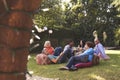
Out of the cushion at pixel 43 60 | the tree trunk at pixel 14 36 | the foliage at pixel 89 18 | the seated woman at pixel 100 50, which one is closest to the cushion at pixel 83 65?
the seated woman at pixel 100 50

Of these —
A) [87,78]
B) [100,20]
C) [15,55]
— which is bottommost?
[87,78]

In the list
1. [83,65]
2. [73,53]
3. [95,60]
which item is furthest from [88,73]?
[73,53]

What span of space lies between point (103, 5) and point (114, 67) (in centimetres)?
2068

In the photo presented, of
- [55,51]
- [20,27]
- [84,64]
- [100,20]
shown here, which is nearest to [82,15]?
[100,20]

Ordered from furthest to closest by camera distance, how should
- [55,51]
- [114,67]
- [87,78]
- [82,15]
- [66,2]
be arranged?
[66,2]
[82,15]
[55,51]
[114,67]
[87,78]

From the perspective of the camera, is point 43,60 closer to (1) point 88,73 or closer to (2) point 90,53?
(2) point 90,53

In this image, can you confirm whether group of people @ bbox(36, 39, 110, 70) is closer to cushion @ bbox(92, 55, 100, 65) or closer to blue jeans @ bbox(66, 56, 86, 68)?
blue jeans @ bbox(66, 56, 86, 68)

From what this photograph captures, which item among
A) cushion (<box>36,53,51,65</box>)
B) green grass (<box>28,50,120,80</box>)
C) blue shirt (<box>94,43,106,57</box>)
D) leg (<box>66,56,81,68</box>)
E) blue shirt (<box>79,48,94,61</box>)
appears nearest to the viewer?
green grass (<box>28,50,120,80</box>)

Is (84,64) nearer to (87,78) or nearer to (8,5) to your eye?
(87,78)

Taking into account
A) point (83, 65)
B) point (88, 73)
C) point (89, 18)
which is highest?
point (89, 18)

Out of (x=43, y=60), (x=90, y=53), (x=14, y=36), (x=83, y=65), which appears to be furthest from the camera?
(x=43, y=60)

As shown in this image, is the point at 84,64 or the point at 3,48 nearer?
the point at 3,48

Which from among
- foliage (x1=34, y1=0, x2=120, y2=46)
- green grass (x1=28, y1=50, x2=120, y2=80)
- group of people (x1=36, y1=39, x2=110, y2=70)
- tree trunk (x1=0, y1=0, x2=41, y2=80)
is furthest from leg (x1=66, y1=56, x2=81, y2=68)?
foliage (x1=34, y1=0, x2=120, y2=46)

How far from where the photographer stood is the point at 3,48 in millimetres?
1700
